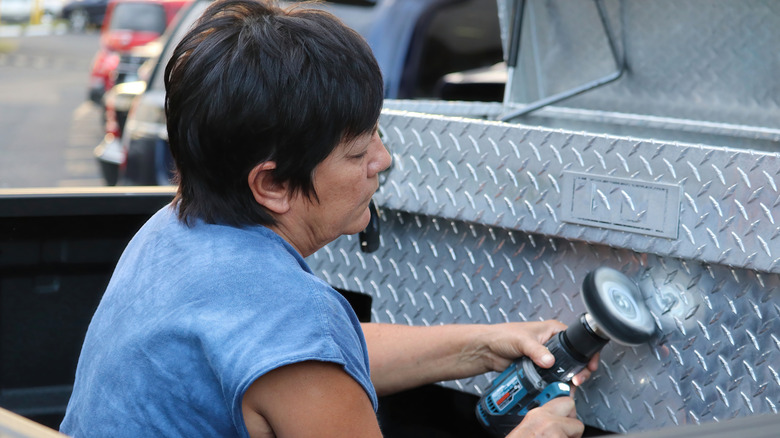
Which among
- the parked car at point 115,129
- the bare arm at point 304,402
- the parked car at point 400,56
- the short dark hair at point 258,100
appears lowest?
the parked car at point 115,129

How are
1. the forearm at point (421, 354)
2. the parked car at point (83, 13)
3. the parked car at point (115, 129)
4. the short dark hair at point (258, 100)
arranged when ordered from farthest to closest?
1. the parked car at point (83, 13)
2. the parked car at point (115, 129)
3. the forearm at point (421, 354)
4. the short dark hair at point (258, 100)

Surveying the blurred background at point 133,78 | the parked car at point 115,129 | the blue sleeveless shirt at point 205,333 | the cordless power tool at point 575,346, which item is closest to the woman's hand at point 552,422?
the cordless power tool at point 575,346

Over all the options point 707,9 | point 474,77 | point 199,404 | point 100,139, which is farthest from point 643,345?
point 100,139

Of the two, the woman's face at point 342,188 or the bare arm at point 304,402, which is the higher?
the woman's face at point 342,188

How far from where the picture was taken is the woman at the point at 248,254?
1291 mm

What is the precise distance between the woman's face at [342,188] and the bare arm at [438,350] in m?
0.44

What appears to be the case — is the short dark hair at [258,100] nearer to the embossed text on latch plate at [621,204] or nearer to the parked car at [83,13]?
the embossed text on latch plate at [621,204]

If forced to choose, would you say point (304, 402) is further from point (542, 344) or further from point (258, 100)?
point (542, 344)

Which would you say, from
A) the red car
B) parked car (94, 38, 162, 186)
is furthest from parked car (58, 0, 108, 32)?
parked car (94, 38, 162, 186)

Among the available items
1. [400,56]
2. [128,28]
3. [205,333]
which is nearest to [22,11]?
[128,28]

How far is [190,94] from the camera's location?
142cm

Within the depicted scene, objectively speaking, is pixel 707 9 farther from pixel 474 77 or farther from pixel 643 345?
pixel 474 77

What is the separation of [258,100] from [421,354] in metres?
0.79

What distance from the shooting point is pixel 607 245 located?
171 cm
